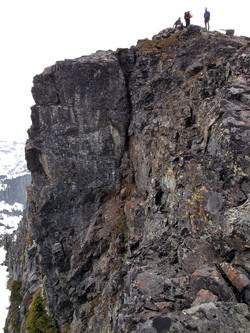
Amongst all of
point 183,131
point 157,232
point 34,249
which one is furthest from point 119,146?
point 34,249

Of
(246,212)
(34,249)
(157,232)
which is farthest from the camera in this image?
(34,249)

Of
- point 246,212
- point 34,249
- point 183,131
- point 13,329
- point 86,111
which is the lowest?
point 13,329

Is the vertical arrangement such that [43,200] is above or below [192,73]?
below

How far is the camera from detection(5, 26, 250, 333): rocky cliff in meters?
13.3

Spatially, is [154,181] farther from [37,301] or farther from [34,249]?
[34,249]

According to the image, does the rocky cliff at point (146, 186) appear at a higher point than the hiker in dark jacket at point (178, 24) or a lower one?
lower

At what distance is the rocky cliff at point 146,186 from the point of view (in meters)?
13.3

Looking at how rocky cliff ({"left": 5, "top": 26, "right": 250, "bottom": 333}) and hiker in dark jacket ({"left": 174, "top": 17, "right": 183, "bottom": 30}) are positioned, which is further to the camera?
hiker in dark jacket ({"left": 174, "top": 17, "right": 183, "bottom": 30})

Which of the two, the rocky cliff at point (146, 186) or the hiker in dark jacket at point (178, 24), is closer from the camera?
the rocky cliff at point (146, 186)

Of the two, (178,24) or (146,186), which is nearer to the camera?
(146,186)

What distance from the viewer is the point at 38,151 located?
39094 millimetres

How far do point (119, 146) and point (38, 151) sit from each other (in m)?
12.9

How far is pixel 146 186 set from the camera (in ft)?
99.7

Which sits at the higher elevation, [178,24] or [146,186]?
[178,24]
